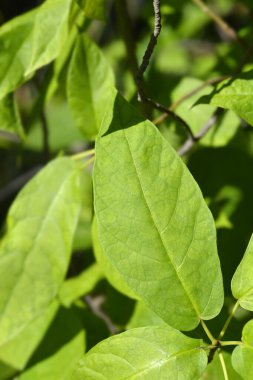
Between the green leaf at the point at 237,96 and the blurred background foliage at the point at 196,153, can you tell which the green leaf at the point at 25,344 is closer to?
the blurred background foliage at the point at 196,153

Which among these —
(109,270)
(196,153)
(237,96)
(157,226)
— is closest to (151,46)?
(237,96)

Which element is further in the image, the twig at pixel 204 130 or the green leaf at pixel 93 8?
the twig at pixel 204 130

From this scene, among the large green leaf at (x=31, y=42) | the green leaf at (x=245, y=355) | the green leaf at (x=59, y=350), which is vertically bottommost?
the green leaf at (x=59, y=350)

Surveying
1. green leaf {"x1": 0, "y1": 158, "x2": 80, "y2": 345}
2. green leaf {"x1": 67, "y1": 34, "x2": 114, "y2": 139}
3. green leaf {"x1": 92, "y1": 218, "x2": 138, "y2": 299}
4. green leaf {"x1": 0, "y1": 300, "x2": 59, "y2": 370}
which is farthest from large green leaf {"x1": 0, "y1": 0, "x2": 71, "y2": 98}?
green leaf {"x1": 0, "y1": 300, "x2": 59, "y2": 370}

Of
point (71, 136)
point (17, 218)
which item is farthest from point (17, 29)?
point (71, 136)

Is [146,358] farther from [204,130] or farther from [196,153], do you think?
[196,153]

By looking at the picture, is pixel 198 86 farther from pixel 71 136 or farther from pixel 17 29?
pixel 71 136

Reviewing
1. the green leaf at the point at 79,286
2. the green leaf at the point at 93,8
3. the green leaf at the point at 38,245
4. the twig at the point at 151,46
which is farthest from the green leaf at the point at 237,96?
the green leaf at the point at 79,286
